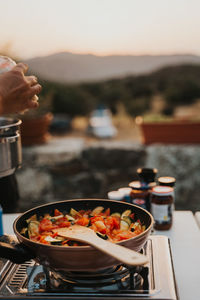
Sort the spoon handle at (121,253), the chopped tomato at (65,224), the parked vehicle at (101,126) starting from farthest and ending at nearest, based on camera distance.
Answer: the parked vehicle at (101,126) → the chopped tomato at (65,224) → the spoon handle at (121,253)

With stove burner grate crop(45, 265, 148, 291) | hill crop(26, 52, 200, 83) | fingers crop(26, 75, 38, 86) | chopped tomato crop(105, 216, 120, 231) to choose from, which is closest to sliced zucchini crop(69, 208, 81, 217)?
chopped tomato crop(105, 216, 120, 231)

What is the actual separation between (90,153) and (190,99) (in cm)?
234

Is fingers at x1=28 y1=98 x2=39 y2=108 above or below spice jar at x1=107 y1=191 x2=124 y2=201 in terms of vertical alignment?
above

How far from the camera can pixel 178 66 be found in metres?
6.12

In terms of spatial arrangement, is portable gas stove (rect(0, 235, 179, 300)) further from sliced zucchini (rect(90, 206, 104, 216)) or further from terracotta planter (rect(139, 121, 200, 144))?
terracotta planter (rect(139, 121, 200, 144))

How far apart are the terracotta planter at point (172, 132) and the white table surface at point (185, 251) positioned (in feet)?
6.55

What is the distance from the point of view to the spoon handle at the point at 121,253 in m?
0.66

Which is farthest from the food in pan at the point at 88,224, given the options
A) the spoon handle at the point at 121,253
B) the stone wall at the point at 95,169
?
the stone wall at the point at 95,169

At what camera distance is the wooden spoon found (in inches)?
26.3

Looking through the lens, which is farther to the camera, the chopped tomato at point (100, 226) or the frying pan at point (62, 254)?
the chopped tomato at point (100, 226)

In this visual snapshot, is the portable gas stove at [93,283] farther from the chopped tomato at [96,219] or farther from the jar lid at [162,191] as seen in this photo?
the jar lid at [162,191]

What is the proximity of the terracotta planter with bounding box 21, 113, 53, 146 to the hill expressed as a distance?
1508 millimetres

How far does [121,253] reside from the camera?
696 mm

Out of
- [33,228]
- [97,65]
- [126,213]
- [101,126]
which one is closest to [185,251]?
[126,213]
